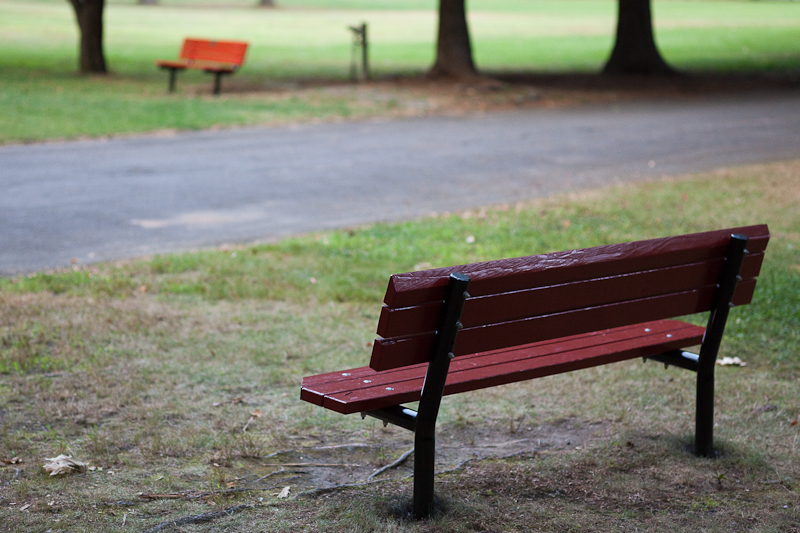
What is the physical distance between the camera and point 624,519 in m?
3.40

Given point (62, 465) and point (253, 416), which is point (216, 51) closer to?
point (253, 416)

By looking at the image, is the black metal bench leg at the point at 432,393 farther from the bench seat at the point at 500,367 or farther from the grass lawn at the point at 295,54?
the grass lawn at the point at 295,54

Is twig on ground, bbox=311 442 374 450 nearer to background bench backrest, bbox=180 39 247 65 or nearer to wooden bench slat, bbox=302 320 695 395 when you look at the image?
wooden bench slat, bbox=302 320 695 395

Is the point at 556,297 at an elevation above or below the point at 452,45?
below

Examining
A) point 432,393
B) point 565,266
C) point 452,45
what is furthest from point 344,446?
point 452,45

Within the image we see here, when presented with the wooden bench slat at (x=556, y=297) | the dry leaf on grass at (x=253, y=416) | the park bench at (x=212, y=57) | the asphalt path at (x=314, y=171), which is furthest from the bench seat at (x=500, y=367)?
the park bench at (x=212, y=57)

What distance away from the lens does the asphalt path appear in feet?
27.7

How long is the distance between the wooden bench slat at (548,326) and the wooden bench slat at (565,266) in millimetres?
156

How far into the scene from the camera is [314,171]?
445 inches

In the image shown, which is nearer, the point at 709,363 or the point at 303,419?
the point at 709,363

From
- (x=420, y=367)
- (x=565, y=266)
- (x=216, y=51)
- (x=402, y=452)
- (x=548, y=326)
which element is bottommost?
(x=402, y=452)

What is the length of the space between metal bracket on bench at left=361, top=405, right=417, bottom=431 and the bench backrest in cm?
26

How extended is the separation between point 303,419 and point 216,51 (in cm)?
1577

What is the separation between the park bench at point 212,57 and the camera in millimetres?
17844
